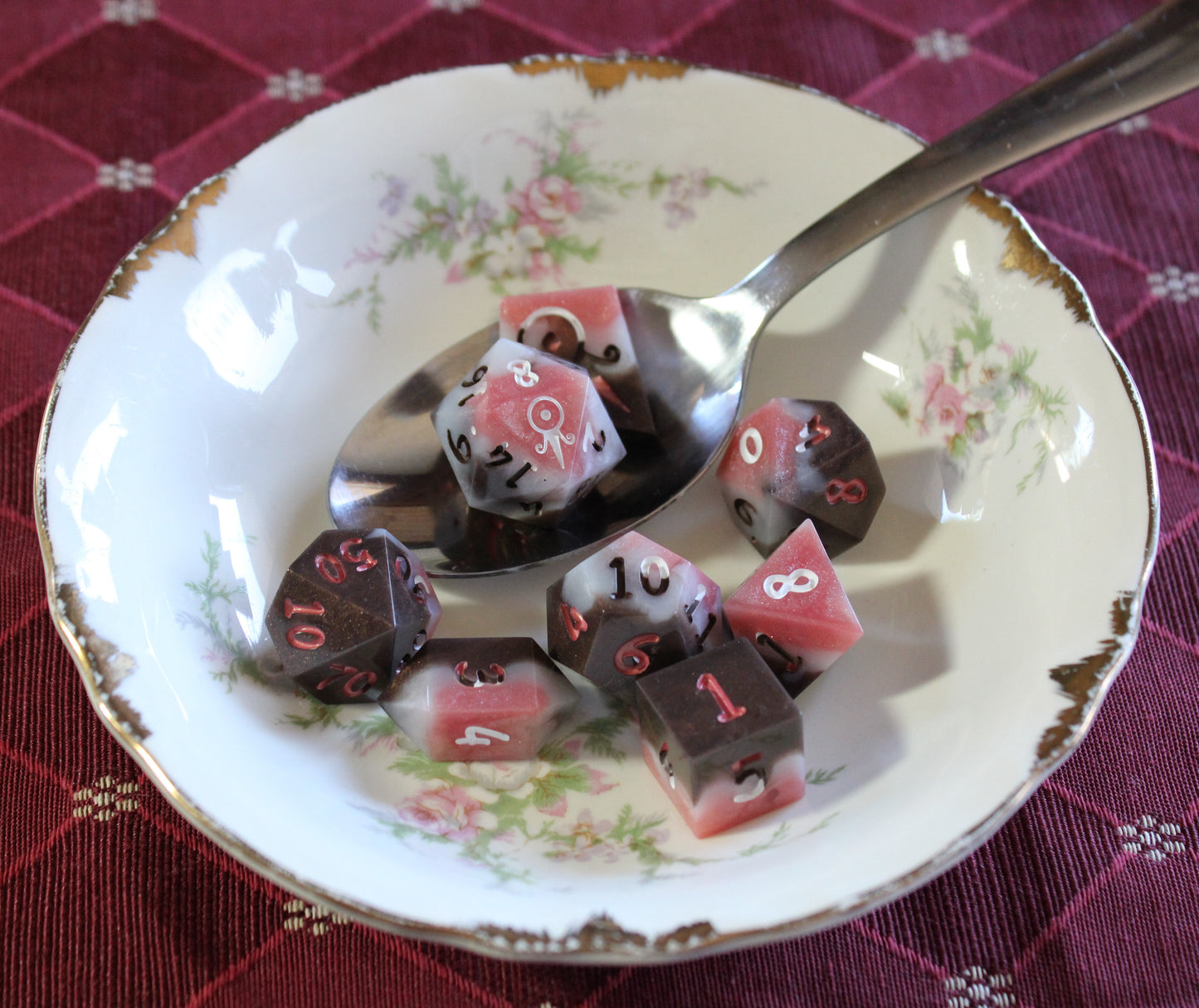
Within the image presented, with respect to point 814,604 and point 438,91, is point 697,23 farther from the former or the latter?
point 814,604

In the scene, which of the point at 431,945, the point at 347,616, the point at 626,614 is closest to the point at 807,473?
the point at 626,614

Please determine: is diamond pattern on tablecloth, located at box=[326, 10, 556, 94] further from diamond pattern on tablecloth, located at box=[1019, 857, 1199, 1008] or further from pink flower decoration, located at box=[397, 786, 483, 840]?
diamond pattern on tablecloth, located at box=[1019, 857, 1199, 1008]

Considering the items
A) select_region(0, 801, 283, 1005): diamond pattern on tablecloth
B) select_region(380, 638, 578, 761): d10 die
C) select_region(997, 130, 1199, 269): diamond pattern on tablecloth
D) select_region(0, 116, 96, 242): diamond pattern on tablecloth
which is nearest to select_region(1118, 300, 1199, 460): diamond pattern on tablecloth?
select_region(997, 130, 1199, 269): diamond pattern on tablecloth

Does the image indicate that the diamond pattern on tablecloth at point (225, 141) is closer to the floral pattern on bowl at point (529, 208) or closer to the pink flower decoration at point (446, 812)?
the floral pattern on bowl at point (529, 208)

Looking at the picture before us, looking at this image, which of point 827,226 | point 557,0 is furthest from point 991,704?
point 557,0

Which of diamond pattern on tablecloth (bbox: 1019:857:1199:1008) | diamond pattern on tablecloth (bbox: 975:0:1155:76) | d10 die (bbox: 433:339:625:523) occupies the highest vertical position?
diamond pattern on tablecloth (bbox: 975:0:1155:76)

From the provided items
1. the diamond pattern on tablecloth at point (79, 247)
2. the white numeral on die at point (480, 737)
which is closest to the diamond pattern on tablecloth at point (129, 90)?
the diamond pattern on tablecloth at point (79, 247)
